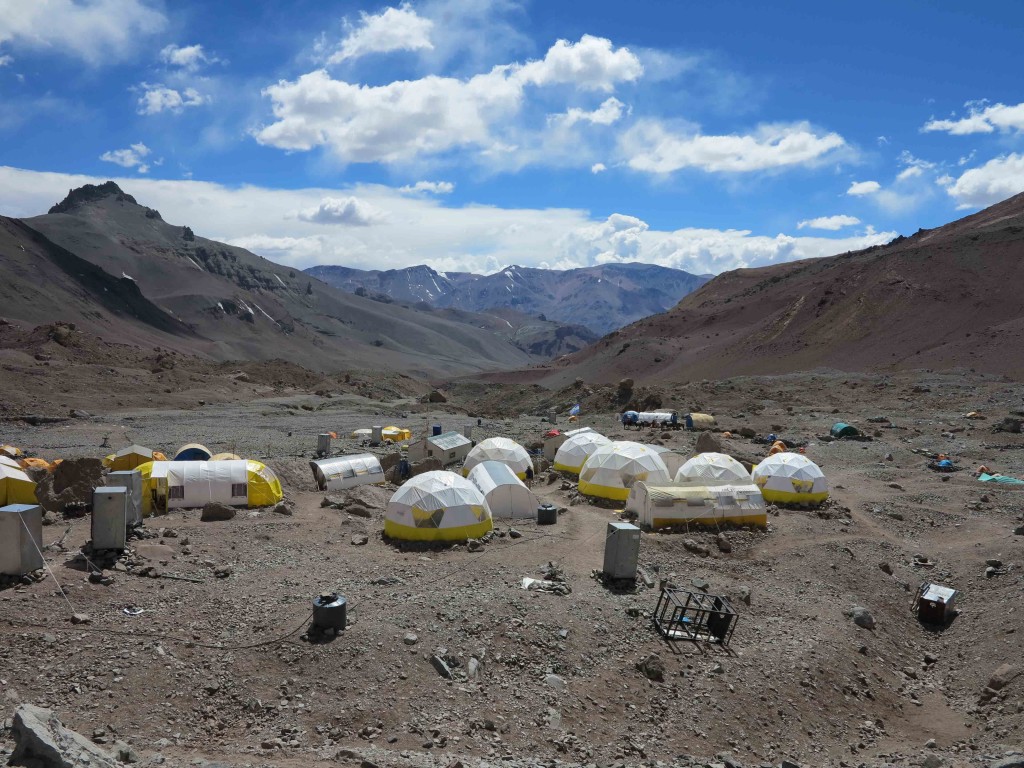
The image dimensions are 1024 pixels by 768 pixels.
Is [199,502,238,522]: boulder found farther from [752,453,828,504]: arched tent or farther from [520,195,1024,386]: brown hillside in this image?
[520,195,1024,386]: brown hillside

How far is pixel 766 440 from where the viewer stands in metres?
40.2

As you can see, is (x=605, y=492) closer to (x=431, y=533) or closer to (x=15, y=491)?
(x=431, y=533)

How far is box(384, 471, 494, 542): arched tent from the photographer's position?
18781mm

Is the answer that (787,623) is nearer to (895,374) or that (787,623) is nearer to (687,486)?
(687,486)

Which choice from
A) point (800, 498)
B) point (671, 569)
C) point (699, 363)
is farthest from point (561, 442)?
point (699, 363)

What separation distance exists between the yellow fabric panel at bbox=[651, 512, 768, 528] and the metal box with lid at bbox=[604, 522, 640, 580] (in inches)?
194

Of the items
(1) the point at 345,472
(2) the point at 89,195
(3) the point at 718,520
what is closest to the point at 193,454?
(1) the point at 345,472

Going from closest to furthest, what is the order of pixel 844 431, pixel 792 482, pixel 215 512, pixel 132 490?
1. pixel 132 490
2. pixel 215 512
3. pixel 792 482
4. pixel 844 431

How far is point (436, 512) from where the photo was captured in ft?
61.6

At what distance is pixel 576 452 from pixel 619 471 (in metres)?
4.59

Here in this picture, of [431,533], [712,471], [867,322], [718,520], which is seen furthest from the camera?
[867,322]

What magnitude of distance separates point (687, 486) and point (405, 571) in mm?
9579

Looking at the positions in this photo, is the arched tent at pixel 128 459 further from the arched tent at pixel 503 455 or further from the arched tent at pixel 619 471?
the arched tent at pixel 619 471

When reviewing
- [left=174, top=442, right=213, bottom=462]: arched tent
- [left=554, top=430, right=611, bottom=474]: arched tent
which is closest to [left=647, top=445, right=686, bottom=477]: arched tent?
[left=554, top=430, right=611, bottom=474]: arched tent
